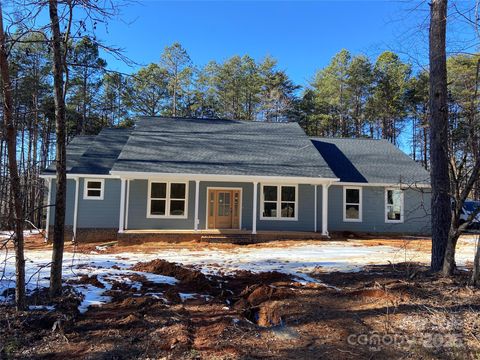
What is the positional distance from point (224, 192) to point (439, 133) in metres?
10.2

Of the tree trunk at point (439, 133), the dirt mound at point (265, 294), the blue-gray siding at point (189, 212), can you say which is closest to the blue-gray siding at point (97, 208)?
the blue-gray siding at point (189, 212)

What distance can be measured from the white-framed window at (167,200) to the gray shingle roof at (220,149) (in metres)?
1.09

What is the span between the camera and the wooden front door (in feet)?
50.4

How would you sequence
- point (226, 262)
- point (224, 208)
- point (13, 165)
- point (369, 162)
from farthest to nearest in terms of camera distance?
point (369, 162)
point (224, 208)
point (226, 262)
point (13, 165)

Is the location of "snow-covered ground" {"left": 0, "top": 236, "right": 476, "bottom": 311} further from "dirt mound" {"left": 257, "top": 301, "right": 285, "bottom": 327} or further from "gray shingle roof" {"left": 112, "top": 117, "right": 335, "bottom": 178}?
"gray shingle roof" {"left": 112, "top": 117, "right": 335, "bottom": 178}

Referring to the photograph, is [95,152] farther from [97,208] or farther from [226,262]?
[226,262]

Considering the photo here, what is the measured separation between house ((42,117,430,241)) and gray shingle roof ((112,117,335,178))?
49 millimetres

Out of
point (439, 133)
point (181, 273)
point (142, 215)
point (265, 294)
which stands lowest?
point (181, 273)

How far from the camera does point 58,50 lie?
4.89 meters

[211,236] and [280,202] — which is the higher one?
[280,202]

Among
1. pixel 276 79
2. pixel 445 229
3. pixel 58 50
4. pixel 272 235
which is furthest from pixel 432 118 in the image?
pixel 276 79

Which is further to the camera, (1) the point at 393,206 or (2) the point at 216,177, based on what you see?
(1) the point at 393,206

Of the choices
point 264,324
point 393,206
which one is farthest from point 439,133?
point 393,206

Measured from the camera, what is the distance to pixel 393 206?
1664cm
